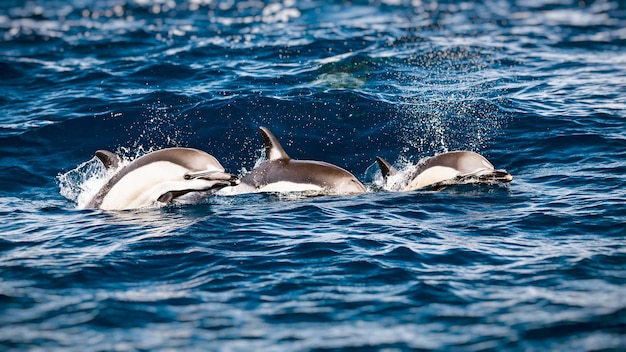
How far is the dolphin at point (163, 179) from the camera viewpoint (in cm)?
1312

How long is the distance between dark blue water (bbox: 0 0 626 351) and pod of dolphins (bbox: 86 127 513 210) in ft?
0.97

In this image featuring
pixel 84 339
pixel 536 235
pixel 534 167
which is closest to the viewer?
pixel 84 339

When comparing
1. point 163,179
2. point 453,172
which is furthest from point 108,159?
point 453,172

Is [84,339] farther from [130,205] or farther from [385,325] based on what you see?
[130,205]

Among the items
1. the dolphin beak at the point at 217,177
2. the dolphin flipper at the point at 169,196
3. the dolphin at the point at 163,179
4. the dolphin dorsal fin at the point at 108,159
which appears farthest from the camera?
the dolphin dorsal fin at the point at 108,159

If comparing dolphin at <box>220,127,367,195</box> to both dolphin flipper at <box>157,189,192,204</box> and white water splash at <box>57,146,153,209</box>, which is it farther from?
white water splash at <box>57,146,153,209</box>

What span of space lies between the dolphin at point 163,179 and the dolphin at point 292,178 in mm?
1028

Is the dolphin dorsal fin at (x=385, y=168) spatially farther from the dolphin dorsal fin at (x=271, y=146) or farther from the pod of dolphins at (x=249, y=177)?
the dolphin dorsal fin at (x=271, y=146)

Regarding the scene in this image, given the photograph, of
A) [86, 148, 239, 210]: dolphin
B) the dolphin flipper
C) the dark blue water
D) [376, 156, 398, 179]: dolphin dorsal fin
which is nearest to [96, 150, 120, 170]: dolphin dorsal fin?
[86, 148, 239, 210]: dolphin

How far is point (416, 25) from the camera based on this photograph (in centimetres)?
2870

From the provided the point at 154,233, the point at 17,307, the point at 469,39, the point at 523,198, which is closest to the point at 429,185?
the point at 523,198

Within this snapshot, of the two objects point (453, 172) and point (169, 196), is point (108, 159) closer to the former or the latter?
point (169, 196)

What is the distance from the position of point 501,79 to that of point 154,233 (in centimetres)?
1180

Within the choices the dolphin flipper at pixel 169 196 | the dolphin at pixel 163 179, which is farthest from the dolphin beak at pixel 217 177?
the dolphin flipper at pixel 169 196
